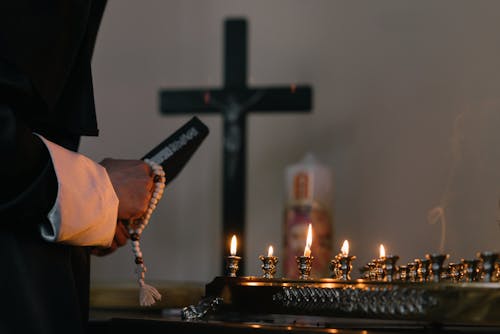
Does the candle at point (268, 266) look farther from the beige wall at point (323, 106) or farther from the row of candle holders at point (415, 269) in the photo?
the beige wall at point (323, 106)

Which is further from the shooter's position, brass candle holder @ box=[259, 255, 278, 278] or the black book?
the black book

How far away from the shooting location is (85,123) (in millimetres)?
922

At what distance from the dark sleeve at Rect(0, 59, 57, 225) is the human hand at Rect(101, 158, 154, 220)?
12 cm

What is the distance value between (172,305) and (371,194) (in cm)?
111

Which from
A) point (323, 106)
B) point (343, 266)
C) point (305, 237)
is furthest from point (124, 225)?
point (323, 106)

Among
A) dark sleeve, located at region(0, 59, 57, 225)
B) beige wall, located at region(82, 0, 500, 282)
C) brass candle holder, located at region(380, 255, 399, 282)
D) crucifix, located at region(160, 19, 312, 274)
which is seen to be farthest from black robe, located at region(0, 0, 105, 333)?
beige wall, located at region(82, 0, 500, 282)

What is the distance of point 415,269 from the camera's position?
845 millimetres

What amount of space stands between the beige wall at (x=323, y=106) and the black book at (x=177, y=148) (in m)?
1.17

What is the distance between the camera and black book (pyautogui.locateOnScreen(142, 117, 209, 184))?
107 centimetres

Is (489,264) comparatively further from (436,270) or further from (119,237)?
(119,237)

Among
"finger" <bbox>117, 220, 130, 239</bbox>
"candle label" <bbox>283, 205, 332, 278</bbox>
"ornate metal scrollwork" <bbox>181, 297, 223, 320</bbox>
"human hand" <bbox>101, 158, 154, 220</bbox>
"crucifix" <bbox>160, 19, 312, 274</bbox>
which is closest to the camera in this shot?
"ornate metal scrollwork" <bbox>181, 297, 223, 320</bbox>

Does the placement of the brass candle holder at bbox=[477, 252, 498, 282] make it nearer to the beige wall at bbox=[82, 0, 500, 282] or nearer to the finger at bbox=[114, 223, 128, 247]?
the finger at bbox=[114, 223, 128, 247]

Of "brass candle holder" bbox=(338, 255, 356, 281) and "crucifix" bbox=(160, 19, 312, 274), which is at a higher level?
"crucifix" bbox=(160, 19, 312, 274)

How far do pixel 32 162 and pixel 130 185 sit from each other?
0.16 m
